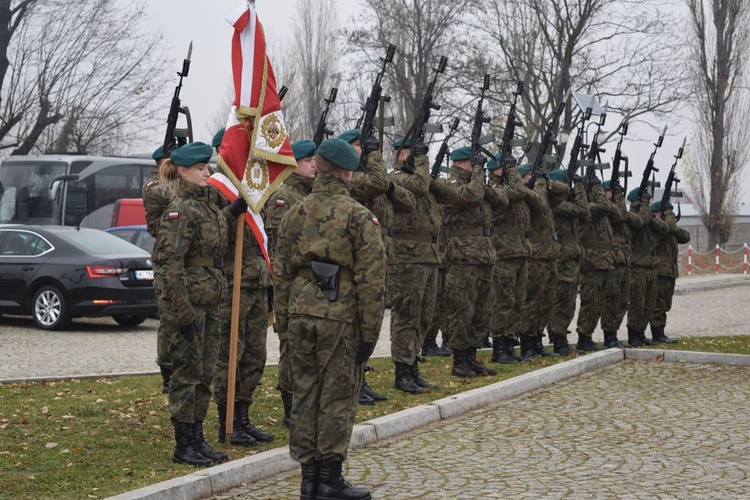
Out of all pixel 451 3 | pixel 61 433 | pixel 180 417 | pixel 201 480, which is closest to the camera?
pixel 201 480

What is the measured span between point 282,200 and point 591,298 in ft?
20.5

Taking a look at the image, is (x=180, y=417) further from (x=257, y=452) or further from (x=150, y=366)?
(x=150, y=366)

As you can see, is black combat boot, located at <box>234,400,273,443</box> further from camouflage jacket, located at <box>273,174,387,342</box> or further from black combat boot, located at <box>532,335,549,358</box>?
black combat boot, located at <box>532,335,549,358</box>

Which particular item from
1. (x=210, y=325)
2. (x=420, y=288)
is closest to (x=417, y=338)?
(x=420, y=288)

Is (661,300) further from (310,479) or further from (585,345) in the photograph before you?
(310,479)

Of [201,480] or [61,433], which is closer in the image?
[201,480]

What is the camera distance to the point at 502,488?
6945 mm

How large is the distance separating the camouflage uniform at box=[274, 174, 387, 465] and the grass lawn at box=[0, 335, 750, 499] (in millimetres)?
1042

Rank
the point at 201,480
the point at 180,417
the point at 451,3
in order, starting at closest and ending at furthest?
the point at 201,480, the point at 180,417, the point at 451,3

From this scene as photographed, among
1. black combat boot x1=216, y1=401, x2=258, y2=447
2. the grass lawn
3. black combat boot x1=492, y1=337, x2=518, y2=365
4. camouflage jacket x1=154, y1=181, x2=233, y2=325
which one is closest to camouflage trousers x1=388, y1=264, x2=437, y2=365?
the grass lawn

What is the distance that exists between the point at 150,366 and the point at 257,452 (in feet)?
18.3

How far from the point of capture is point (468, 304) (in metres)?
11.4

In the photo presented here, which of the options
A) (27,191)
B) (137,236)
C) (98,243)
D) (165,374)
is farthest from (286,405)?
(27,191)

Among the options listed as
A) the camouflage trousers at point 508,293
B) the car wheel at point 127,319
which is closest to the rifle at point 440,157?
the camouflage trousers at point 508,293
